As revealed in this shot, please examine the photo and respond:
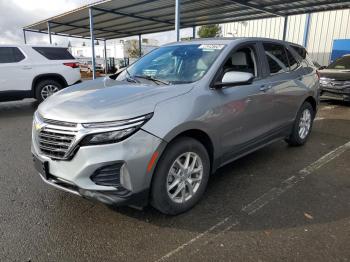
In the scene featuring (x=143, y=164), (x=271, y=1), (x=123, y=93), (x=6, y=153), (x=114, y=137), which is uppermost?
(x=271, y=1)

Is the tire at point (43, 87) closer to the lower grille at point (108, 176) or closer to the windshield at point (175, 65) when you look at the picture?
the windshield at point (175, 65)

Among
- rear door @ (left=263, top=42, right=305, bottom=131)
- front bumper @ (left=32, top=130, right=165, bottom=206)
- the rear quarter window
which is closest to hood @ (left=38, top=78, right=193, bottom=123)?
front bumper @ (left=32, top=130, right=165, bottom=206)

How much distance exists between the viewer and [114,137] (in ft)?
7.97

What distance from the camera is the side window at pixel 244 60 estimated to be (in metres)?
3.60

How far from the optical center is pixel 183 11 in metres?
13.1

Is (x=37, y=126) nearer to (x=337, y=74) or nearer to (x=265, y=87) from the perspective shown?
(x=265, y=87)

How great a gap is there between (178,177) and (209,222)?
0.52m

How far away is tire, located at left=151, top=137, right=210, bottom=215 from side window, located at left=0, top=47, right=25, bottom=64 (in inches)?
292

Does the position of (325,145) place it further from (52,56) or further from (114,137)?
(52,56)

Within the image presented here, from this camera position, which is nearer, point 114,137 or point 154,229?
point 114,137

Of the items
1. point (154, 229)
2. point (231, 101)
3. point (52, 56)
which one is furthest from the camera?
point (52, 56)

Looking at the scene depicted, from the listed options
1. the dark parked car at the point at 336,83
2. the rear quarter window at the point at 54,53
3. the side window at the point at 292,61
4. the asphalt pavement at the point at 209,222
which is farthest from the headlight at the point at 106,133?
the dark parked car at the point at 336,83

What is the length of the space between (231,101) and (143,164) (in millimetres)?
1335

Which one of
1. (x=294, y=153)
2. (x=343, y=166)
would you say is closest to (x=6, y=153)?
(x=294, y=153)
